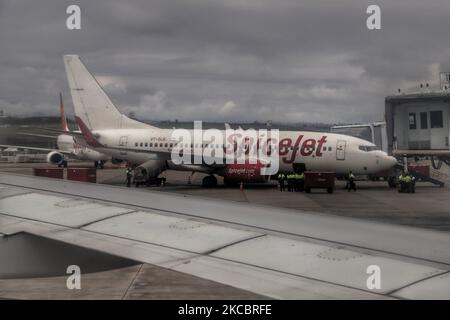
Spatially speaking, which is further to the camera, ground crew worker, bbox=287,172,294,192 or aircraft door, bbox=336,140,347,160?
aircraft door, bbox=336,140,347,160

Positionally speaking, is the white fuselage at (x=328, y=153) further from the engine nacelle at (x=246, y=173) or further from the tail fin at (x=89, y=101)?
the tail fin at (x=89, y=101)

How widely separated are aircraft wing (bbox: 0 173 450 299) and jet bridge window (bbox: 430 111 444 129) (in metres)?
28.2

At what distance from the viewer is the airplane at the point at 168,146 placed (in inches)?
1312

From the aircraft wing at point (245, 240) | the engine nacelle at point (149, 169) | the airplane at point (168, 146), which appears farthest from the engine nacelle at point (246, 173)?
the aircraft wing at point (245, 240)

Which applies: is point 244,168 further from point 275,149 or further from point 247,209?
point 247,209

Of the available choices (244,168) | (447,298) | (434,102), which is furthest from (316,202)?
(447,298)

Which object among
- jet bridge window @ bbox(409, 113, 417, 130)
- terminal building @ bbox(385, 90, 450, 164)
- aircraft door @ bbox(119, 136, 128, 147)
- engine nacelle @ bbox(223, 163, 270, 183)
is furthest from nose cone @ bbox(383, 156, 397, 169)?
aircraft door @ bbox(119, 136, 128, 147)

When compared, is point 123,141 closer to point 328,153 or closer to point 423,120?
point 328,153

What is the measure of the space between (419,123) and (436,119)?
39.0 inches

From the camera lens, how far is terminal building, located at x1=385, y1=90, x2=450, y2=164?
100 ft

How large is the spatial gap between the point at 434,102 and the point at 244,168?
12.4 m

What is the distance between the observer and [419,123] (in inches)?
1232

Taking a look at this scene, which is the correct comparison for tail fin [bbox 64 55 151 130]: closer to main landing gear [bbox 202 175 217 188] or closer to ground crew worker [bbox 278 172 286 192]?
main landing gear [bbox 202 175 217 188]
